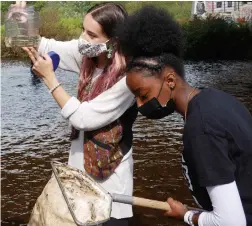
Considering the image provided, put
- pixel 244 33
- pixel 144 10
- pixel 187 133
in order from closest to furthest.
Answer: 1. pixel 187 133
2. pixel 144 10
3. pixel 244 33

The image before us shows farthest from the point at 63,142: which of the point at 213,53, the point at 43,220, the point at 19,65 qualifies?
the point at 213,53

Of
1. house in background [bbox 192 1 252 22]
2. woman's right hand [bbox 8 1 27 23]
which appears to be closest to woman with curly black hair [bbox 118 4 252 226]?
woman's right hand [bbox 8 1 27 23]

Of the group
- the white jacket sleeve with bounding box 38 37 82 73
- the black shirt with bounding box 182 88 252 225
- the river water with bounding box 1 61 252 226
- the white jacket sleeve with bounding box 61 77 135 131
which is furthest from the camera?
the river water with bounding box 1 61 252 226

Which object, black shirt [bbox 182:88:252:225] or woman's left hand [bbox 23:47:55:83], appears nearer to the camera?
black shirt [bbox 182:88:252:225]

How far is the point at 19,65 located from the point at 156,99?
19.2 m

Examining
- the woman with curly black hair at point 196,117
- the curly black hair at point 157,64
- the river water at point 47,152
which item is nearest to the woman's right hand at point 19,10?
the woman with curly black hair at point 196,117

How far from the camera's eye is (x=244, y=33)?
74.8ft

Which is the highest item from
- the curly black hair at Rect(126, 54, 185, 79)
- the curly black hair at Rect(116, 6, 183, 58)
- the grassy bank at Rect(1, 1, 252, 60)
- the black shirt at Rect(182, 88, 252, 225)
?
the curly black hair at Rect(116, 6, 183, 58)

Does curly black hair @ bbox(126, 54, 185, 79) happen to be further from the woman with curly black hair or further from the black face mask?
the black face mask

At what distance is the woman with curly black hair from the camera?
1.96 meters

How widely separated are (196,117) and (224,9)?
2986cm

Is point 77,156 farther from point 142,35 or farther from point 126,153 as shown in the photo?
point 142,35

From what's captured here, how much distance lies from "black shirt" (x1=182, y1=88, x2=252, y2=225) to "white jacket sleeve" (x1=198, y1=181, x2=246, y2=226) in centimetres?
3

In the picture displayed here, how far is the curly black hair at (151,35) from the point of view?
2219mm
